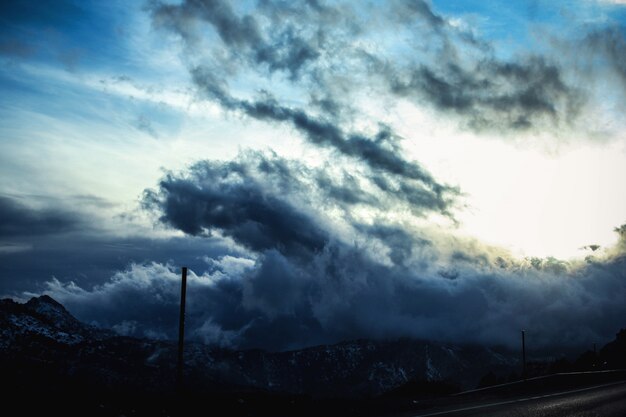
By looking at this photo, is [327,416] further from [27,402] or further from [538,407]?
[27,402]

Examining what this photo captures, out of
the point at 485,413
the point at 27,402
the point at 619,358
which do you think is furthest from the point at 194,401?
the point at 619,358

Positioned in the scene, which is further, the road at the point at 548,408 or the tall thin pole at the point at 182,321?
the tall thin pole at the point at 182,321

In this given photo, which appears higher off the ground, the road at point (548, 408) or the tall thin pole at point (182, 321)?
the tall thin pole at point (182, 321)

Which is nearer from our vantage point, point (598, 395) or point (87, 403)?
point (87, 403)

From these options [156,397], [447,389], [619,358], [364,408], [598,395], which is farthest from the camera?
[619,358]

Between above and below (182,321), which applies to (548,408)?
below

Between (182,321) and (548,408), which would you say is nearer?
(548,408)

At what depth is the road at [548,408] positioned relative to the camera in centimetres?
1736

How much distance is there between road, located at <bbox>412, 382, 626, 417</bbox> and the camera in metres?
17.4

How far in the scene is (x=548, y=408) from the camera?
19031mm

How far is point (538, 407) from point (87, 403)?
627 inches

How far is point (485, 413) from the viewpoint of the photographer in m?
17.7

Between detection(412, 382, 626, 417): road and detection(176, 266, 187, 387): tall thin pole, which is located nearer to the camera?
detection(412, 382, 626, 417): road

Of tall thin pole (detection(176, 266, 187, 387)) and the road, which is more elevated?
tall thin pole (detection(176, 266, 187, 387))
